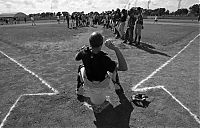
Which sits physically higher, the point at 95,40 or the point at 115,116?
the point at 95,40

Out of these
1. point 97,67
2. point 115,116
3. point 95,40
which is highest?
point 95,40

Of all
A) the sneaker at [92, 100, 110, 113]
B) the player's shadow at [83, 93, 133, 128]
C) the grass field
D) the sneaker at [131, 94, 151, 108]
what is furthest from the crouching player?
the sneaker at [131, 94, 151, 108]

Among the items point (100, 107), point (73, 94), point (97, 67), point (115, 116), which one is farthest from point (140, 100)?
point (73, 94)

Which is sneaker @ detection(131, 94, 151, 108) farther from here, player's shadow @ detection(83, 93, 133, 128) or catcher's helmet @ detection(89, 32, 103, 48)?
catcher's helmet @ detection(89, 32, 103, 48)

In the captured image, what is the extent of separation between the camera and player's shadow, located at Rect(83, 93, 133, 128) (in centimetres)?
389

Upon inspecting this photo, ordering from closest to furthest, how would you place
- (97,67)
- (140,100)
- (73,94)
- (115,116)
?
(97,67), (115,116), (140,100), (73,94)

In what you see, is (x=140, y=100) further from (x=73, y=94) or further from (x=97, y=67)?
(x=73, y=94)

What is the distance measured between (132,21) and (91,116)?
969cm

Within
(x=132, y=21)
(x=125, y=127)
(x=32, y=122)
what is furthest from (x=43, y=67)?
(x=132, y=21)

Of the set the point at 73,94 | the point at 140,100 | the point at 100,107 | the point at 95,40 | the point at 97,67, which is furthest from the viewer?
the point at 73,94

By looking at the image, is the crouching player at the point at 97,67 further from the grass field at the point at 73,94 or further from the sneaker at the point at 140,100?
the sneaker at the point at 140,100

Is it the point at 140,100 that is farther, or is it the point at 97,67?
the point at 140,100

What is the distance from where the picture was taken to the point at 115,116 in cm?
420

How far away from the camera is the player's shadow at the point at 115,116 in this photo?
3893 mm
